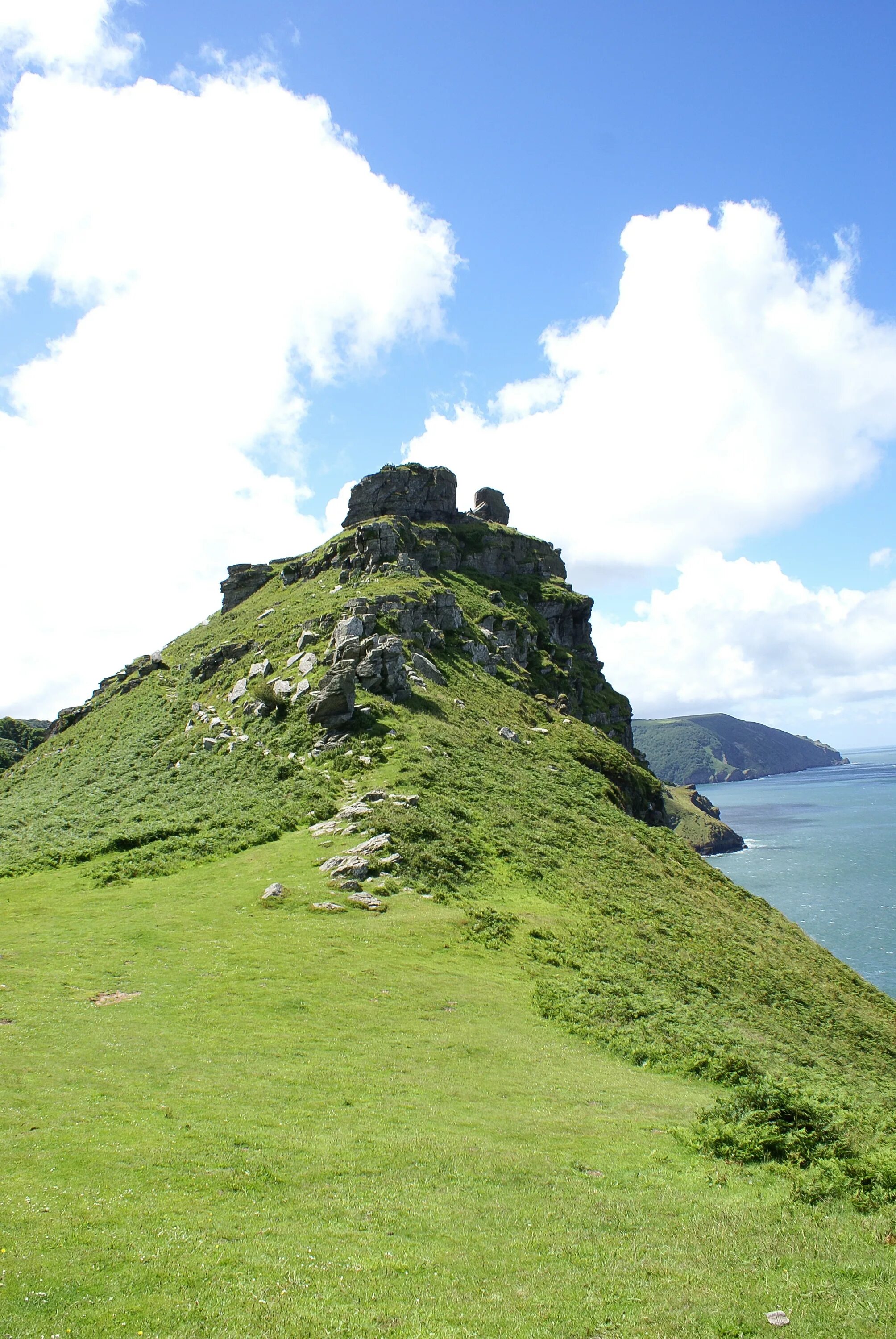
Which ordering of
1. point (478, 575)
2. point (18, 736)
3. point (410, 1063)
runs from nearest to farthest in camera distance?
point (410, 1063) → point (478, 575) → point (18, 736)

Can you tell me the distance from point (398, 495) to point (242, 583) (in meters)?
28.8

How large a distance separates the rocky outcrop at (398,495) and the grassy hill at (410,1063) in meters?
59.3

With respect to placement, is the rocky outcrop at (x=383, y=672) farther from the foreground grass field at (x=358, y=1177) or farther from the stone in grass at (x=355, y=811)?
the foreground grass field at (x=358, y=1177)

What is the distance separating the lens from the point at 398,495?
114250mm

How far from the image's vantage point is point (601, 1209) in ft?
48.6

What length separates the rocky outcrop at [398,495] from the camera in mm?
114188

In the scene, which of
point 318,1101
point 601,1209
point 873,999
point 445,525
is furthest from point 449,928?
point 445,525

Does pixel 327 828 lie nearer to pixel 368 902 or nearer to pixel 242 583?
pixel 368 902

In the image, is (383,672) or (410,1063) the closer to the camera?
(410,1063)

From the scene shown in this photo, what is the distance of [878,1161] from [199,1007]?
19.4m

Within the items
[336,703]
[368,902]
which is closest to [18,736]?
[336,703]

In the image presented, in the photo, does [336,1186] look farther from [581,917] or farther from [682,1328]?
[581,917]

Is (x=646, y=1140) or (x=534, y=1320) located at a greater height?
(x=534, y=1320)

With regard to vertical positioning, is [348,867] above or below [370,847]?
below
